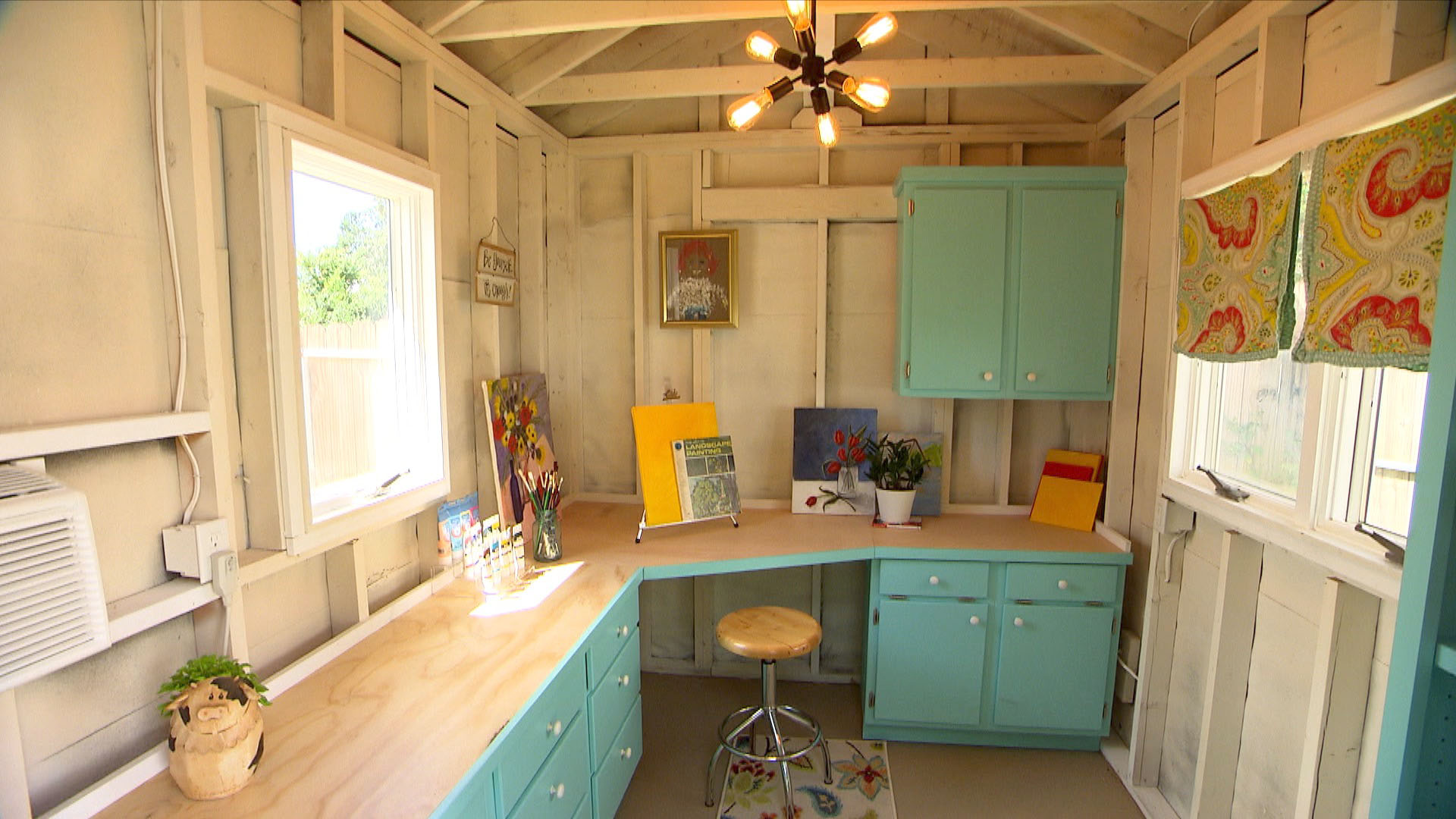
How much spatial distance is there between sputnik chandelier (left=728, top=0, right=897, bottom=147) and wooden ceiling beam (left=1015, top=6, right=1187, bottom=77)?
0.96 metres

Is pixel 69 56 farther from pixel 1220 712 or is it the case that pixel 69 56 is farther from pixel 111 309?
pixel 1220 712

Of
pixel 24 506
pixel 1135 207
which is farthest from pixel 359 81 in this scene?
pixel 1135 207

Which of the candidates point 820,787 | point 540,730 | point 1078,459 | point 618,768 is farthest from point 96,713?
point 1078,459

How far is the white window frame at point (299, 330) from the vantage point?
1.54 metres

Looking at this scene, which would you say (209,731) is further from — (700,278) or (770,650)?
(700,278)

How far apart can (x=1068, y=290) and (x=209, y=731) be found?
2.99 meters

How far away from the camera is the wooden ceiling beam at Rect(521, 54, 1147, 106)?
2.53 meters

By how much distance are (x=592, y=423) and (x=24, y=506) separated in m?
2.39

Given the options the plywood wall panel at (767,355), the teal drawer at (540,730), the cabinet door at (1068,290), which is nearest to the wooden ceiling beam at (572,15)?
the cabinet door at (1068,290)

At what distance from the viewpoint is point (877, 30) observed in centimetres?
170

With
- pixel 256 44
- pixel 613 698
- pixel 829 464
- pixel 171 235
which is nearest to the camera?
pixel 171 235

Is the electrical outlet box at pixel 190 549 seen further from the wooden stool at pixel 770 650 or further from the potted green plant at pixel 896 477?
the potted green plant at pixel 896 477

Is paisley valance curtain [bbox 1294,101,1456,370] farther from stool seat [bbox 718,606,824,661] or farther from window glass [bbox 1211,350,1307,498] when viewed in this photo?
stool seat [bbox 718,606,824,661]

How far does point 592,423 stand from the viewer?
3.37 metres
